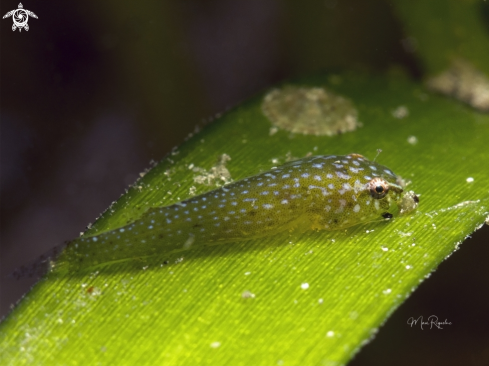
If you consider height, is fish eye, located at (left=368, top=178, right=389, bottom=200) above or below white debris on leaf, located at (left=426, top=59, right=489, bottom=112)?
below

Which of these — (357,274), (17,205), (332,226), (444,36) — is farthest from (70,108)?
(444,36)

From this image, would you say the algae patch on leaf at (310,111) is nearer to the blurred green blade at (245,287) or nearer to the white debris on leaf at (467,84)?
the blurred green blade at (245,287)

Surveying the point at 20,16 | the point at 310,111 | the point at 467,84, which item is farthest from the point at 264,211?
the point at 20,16

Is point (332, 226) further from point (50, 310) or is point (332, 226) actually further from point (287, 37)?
point (287, 37)

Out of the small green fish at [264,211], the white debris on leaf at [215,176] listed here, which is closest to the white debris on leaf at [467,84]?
the small green fish at [264,211]

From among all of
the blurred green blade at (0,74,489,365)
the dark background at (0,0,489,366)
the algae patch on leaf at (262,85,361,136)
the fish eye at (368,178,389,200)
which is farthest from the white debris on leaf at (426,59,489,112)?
the fish eye at (368,178,389,200)

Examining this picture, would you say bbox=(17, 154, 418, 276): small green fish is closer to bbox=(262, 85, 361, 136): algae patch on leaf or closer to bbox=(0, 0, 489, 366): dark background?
bbox=(262, 85, 361, 136): algae patch on leaf
